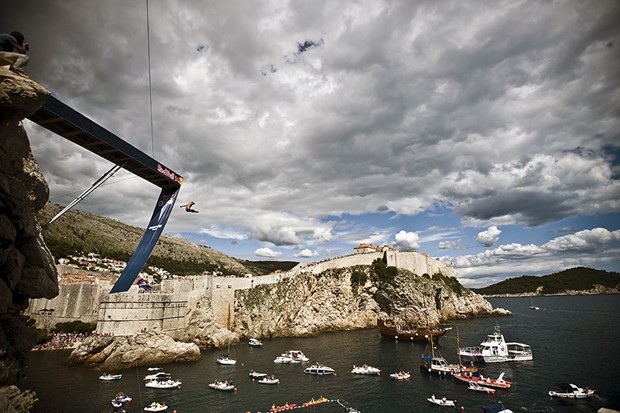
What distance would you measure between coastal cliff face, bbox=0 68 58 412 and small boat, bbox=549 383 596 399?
33609 millimetres

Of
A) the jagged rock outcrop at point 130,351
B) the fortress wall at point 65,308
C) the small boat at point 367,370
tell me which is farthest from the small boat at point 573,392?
the fortress wall at point 65,308

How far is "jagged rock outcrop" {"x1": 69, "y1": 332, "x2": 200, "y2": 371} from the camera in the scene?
36.6 meters

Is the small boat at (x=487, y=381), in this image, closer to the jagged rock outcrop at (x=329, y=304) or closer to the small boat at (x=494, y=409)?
the small boat at (x=494, y=409)

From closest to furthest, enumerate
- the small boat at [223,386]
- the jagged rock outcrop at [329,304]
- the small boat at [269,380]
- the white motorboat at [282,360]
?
the small boat at [223,386]
the small boat at [269,380]
the white motorboat at [282,360]
the jagged rock outcrop at [329,304]

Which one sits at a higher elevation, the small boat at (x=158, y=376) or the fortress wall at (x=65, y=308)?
the fortress wall at (x=65, y=308)

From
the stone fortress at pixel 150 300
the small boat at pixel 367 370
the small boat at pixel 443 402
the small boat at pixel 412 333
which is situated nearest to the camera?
the small boat at pixel 443 402

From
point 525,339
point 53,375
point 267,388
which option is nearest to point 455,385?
point 267,388

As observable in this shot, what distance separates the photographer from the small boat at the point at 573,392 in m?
24.6

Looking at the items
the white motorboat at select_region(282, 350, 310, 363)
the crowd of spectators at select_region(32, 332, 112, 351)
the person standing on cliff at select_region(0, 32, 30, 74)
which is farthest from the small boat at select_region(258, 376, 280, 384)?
the crowd of spectators at select_region(32, 332, 112, 351)

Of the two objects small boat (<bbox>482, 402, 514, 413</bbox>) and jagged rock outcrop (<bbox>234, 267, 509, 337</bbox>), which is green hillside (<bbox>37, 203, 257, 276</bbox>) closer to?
jagged rock outcrop (<bbox>234, 267, 509, 337</bbox>)

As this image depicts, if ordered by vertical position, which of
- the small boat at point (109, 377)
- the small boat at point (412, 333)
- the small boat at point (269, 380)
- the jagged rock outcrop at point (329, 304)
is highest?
the jagged rock outcrop at point (329, 304)

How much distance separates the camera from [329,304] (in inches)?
2562

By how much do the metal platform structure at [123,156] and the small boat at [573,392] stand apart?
32127mm

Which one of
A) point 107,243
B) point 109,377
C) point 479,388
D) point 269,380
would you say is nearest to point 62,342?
point 109,377
